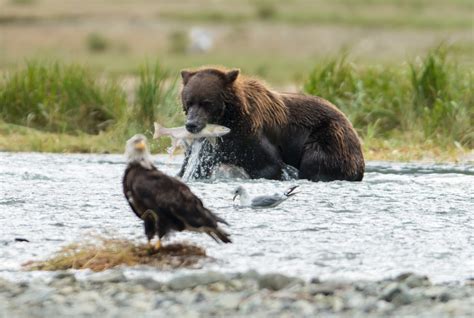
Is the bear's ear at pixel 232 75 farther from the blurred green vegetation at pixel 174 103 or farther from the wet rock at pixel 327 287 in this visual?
the wet rock at pixel 327 287

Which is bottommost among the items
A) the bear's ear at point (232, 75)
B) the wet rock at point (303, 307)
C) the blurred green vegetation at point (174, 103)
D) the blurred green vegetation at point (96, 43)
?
the blurred green vegetation at point (96, 43)

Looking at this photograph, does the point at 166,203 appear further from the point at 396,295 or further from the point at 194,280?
the point at 396,295

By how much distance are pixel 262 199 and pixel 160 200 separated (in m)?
2.39

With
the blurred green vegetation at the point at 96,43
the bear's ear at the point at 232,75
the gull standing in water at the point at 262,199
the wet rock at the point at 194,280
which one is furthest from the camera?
the blurred green vegetation at the point at 96,43

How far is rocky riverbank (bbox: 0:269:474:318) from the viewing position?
20.4ft

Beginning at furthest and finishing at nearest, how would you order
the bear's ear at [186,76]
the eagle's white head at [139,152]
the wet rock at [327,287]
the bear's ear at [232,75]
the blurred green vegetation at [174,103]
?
the blurred green vegetation at [174,103] → the bear's ear at [186,76] → the bear's ear at [232,75] → the eagle's white head at [139,152] → the wet rock at [327,287]

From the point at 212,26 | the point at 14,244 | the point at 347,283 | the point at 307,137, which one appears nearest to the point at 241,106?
the point at 307,137

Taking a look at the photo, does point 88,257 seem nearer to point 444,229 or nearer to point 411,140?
point 444,229

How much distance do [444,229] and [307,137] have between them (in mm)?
2756

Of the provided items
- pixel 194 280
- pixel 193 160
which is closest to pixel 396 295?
pixel 194 280

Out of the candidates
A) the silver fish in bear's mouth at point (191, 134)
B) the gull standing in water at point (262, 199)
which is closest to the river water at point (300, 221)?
the gull standing in water at point (262, 199)

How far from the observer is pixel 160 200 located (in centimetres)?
703

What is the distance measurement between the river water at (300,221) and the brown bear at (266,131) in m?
0.22

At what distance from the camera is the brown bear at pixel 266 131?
10836mm
